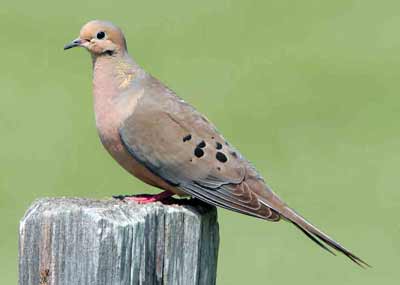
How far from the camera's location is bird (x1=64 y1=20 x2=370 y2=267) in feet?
13.9

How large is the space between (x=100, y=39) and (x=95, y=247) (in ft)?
7.09

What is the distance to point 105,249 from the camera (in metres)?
2.84

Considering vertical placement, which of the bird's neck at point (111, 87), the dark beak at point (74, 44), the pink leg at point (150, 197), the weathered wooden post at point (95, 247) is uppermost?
the dark beak at point (74, 44)

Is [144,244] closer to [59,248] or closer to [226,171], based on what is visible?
[59,248]

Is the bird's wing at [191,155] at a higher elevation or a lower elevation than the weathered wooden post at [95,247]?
higher

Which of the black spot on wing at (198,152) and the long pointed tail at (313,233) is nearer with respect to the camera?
the long pointed tail at (313,233)

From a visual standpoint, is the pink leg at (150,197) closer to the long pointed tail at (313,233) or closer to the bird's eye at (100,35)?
the long pointed tail at (313,233)

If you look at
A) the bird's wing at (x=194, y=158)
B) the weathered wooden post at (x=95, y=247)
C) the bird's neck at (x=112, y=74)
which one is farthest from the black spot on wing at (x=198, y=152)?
the weathered wooden post at (x=95, y=247)

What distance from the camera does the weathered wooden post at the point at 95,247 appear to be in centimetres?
284

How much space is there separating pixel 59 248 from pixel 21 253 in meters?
0.14

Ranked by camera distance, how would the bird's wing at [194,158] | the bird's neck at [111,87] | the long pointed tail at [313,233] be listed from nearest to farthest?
the long pointed tail at [313,233]
the bird's wing at [194,158]
the bird's neck at [111,87]

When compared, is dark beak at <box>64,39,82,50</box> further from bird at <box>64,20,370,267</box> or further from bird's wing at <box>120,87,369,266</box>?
bird's wing at <box>120,87,369,266</box>

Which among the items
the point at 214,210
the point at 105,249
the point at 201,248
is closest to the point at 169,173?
the point at 214,210

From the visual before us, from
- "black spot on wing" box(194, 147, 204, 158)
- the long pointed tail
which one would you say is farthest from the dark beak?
the long pointed tail
